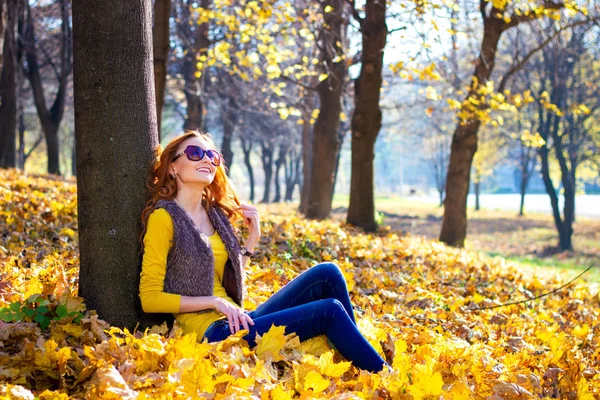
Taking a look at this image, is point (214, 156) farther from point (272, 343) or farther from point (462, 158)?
point (462, 158)

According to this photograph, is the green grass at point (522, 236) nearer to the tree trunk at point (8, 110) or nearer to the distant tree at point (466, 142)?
the distant tree at point (466, 142)

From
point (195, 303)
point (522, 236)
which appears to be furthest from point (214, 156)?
point (522, 236)

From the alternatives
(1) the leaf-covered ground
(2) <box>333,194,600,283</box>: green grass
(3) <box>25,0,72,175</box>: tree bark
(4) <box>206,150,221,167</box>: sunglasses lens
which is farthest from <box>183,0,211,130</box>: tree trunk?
(4) <box>206,150,221,167</box>: sunglasses lens

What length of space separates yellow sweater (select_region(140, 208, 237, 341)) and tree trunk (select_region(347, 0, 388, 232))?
7.29m

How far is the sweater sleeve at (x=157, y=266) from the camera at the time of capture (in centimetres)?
349

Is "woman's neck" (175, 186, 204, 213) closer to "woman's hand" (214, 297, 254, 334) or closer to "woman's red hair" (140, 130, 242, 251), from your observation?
"woman's red hair" (140, 130, 242, 251)

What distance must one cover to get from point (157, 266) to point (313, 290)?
0.91m

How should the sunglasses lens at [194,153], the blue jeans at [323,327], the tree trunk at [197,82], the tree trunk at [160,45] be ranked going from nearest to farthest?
the blue jeans at [323,327]
the sunglasses lens at [194,153]
the tree trunk at [160,45]
the tree trunk at [197,82]

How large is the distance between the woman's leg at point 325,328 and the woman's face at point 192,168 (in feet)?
2.76

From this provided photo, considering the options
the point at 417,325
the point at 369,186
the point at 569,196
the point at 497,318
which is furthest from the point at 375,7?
the point at 569,196

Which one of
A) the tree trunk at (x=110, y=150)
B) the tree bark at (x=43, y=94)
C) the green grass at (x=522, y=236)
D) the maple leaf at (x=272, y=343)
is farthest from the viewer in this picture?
the green grass at (x=522, y=236)

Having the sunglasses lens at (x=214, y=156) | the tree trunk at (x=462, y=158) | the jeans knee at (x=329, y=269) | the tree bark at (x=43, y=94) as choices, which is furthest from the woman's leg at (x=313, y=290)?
the tree bark at (x=43, y=94)

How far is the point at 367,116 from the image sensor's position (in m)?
10.6

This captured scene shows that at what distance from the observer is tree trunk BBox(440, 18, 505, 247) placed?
1202 cm
